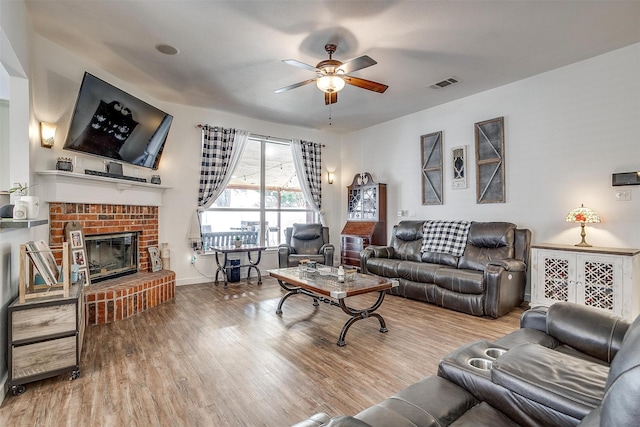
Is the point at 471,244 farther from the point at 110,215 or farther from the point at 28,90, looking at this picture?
the point at 28,90

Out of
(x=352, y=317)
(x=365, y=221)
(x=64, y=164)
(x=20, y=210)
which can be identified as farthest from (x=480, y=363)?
(x=365, y=221)

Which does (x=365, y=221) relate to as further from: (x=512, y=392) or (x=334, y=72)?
(x=512, y=392)

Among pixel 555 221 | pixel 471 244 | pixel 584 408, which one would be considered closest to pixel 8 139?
pixel 584 408

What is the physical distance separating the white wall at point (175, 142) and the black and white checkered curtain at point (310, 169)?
7.7 inches

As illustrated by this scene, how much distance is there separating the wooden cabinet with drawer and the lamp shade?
188 inches

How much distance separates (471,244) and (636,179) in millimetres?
1781

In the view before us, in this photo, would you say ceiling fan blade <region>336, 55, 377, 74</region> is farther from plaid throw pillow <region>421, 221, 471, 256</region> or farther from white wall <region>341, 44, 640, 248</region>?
plaid throw pillow <region>421, 221, 471, 256</region>

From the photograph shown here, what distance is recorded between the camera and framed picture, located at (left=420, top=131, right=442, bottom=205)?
203 inches

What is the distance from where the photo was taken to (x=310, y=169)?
6.48m

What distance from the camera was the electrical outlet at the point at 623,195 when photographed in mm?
3373

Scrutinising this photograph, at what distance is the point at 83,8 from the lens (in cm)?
270

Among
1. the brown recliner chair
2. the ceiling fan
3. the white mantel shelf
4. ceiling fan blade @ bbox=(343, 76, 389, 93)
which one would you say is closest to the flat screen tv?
the white mantel shelf

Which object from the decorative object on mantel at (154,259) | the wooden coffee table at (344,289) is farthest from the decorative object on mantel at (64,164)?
the wooden coffee table at (344,289)

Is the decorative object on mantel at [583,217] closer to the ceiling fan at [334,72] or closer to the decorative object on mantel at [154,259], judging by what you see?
the ceiling fan at [334,72]
